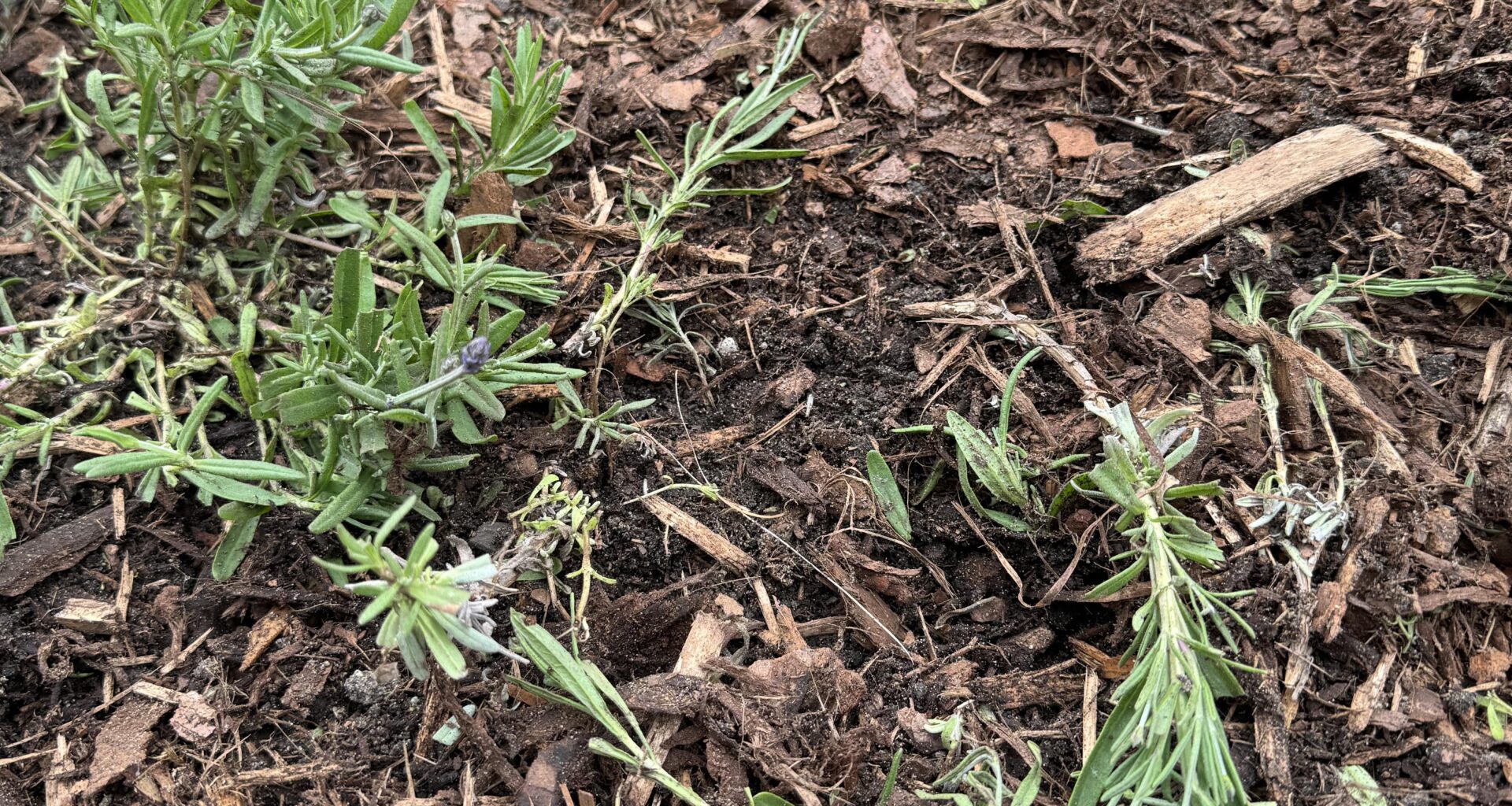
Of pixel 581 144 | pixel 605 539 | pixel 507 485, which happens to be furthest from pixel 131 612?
pixel 581 144

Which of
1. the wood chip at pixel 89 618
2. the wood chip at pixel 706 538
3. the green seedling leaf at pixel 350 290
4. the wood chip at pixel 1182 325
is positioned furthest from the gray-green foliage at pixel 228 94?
the wood chip at pixel 1182 325

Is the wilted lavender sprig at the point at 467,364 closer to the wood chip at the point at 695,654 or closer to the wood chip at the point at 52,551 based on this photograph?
the wood chip at the point at 695,654

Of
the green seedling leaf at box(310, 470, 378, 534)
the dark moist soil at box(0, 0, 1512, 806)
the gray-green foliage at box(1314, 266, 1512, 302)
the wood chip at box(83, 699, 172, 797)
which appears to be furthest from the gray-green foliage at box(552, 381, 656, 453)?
the gray-green foliage at box(1314, 266, 1512, 302)

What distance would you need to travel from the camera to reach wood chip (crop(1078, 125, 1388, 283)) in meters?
2.30

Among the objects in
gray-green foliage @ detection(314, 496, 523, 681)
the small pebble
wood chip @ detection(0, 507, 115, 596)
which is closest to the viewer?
gray-green foliage @ detection(314, 496, 523, 681)

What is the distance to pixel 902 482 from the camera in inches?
84.1

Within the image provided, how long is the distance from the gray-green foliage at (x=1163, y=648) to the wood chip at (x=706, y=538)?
72cm

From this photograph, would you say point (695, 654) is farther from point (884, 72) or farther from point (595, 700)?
point (884, 72)

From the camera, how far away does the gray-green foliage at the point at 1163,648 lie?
1621 mm

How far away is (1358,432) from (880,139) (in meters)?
1.38

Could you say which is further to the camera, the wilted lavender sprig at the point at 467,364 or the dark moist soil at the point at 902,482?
the dark moist soil at the point at 902,482

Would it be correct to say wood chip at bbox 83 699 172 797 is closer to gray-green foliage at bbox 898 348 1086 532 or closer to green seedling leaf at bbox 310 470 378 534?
green seedling leaf at bbox 310 470 378 534

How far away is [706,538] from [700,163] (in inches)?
38.6

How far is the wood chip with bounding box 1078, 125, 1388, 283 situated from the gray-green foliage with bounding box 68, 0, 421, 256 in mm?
1685
